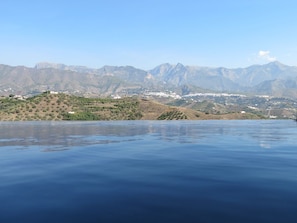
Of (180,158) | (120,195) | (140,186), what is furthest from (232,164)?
(120,195)

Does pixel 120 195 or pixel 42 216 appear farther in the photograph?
pixel 120 195

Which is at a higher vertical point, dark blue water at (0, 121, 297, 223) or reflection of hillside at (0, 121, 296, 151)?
dark blue water at (0, 121, 297, 223)

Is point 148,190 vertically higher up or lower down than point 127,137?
higher up

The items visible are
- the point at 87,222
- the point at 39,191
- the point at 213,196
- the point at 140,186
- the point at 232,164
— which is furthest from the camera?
the point at 232,164

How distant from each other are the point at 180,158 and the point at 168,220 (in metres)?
28.4

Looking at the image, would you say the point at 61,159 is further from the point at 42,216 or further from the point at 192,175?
the point at 42,216

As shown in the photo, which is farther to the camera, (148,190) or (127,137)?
(127,137)

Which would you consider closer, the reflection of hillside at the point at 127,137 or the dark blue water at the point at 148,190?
the dark blue water at the point at 148,190

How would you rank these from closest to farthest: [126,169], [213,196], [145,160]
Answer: [213,196]
[126,169]
[145,160]

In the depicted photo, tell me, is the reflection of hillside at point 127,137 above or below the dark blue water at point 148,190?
below

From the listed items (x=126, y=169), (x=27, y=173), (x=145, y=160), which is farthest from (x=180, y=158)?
(x=27, y=173)

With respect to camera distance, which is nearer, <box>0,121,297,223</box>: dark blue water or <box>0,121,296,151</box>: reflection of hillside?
<box>0,121,297,223</box>: dark blue water

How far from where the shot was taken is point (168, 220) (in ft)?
67.8

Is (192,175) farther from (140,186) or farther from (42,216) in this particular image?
(42,216)
